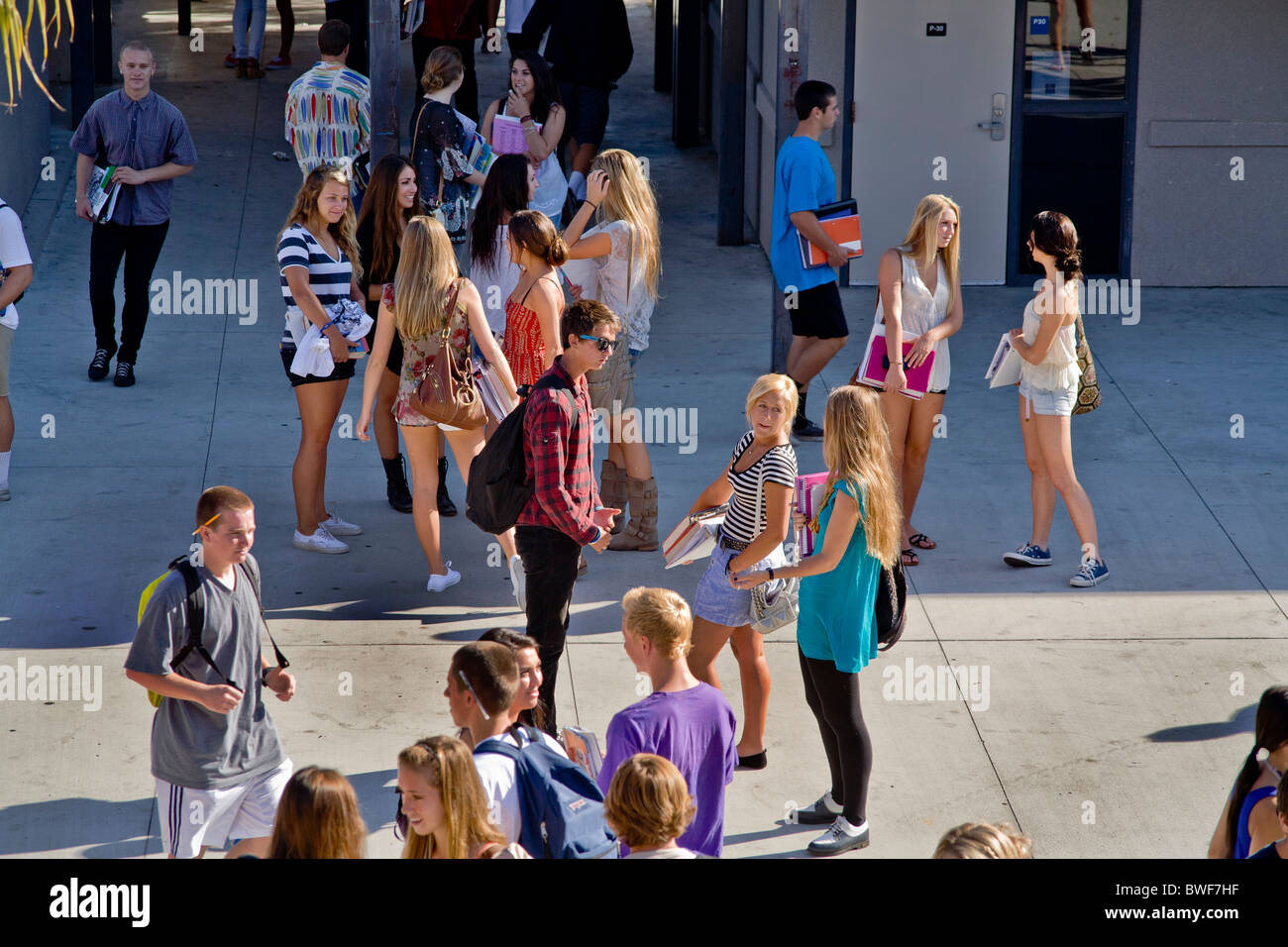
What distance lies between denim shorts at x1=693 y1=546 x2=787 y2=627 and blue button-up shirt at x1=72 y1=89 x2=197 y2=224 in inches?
209

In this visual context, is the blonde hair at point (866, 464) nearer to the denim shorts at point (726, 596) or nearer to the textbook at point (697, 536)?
the denim shorts at point (726, 596)

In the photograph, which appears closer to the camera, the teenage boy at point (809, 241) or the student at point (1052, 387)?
the student at point (1052, 387)

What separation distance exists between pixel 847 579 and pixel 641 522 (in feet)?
8.73

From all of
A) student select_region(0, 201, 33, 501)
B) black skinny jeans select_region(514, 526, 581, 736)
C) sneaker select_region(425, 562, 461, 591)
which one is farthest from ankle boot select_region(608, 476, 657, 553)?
student select_region(0, 201, 33, 501)

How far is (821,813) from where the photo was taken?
5652 mm

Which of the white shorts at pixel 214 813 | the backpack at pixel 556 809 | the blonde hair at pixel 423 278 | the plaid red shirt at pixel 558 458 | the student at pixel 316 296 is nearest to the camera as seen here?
the backpack at pixel 556 809

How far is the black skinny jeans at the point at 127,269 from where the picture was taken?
31.6 feet

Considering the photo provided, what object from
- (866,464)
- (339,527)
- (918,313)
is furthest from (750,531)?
(339,527)

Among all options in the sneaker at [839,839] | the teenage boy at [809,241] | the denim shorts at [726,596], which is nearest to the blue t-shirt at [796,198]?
the teenage boy at [809,241]

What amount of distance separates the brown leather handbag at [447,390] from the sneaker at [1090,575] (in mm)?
2886

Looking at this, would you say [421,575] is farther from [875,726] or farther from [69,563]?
[875,726]

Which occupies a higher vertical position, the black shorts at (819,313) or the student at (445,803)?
the black shorts at (819,313)

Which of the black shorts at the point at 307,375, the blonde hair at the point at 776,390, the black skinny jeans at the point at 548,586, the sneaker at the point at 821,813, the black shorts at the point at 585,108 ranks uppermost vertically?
the black shorts at the point at 585,108
